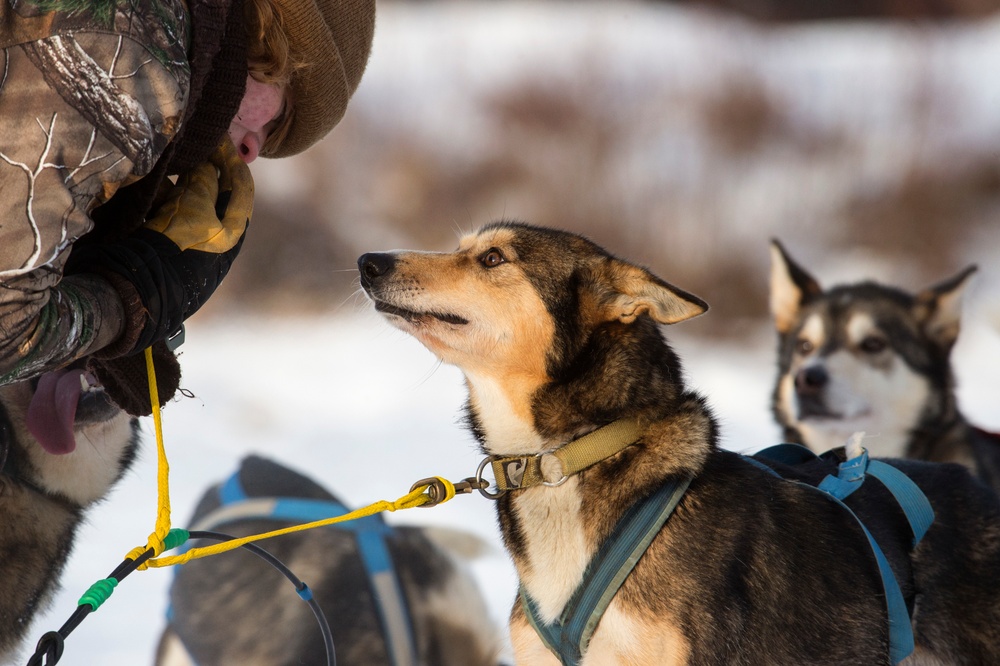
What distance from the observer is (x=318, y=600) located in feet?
8.78

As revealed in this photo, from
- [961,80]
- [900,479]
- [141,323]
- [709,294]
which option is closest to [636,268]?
[900,479]

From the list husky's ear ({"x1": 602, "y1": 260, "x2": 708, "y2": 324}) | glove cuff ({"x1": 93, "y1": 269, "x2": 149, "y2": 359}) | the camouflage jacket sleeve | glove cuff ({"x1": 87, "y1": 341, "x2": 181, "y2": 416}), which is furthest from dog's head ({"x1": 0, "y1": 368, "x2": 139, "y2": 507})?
husky's ear ({"x1": 602, "y1": 260, "x2": 708, "y2": 324})

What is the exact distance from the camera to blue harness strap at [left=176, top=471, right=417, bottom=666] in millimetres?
2615

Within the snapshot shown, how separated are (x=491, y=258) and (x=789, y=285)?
232 cm

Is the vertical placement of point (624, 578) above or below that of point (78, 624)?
above

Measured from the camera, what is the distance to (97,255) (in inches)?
67.5

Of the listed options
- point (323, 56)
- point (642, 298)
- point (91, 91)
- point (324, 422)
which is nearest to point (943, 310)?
point (642, 298)

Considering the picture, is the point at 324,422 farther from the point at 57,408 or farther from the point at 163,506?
the point at 163,506

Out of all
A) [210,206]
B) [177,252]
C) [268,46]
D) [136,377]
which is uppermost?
[268,46]

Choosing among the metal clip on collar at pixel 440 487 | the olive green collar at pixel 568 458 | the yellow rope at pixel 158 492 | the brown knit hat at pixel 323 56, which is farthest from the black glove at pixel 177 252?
the olive green collar at pixel 568 458

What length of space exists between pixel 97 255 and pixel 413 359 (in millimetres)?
5897

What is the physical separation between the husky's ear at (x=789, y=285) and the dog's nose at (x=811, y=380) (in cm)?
42

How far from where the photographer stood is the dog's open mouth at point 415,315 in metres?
2.11

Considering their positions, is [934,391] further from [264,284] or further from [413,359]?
[264,284]
